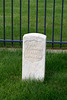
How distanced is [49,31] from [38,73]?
3.09m

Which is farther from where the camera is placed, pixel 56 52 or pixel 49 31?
pixel 49 31

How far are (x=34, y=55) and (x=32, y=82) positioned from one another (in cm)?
37

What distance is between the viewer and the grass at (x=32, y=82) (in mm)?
3734

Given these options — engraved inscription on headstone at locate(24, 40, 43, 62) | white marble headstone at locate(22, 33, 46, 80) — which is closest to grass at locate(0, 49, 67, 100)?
white marble headstone at locate(22, 33, 46, 80)

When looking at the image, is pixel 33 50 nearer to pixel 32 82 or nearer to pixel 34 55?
pixel 34 55

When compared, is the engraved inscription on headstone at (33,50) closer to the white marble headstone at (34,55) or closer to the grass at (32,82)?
the white marble headstone at (34,55)

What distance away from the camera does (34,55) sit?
4.06 meters

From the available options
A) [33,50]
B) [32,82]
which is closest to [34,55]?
[33,50]

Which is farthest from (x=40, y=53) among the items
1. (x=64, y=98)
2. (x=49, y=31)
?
(x=49, y=31)

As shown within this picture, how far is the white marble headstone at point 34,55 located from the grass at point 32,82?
0.13m

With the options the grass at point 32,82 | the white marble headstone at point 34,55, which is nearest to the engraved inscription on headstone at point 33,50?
the white marble headstone at point 34,55

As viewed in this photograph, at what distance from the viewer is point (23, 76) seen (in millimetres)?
4172

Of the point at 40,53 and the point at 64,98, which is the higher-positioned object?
the point at 40,53

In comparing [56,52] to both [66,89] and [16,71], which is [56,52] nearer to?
[16,71]
